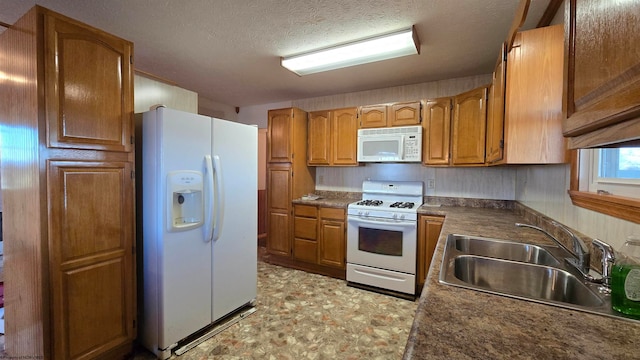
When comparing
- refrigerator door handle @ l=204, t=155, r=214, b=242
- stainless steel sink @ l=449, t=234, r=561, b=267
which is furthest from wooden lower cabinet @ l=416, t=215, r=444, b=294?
refrigerator door handle @ l=204, t=155, r=214, b=242

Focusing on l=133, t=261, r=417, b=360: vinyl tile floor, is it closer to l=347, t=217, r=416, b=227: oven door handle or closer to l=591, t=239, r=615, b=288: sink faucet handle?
l=347, t=217, r=416, b=227: oven door handle

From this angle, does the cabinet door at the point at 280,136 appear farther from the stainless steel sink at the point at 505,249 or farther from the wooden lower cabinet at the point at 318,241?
the stainless steel sink at the point at 505,249

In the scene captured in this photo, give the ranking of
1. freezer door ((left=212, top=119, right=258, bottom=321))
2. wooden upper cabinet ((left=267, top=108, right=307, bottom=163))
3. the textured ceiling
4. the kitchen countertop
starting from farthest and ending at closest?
1. wooden upper cabinet ((left=267, top=108, right=307, bottom=163))
2. freezer door ((left=212, top=119, right=258, bottom=321))
3. the textured ceiling
4. the kitchen countertop

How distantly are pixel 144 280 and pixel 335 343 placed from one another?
57.4 inches

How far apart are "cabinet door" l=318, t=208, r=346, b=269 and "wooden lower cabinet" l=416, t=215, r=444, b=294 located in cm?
84

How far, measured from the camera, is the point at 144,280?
1.88m

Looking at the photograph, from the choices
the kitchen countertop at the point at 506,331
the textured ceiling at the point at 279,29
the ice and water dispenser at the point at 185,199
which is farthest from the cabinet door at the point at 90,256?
the kitchen countertop at the point at 506,331

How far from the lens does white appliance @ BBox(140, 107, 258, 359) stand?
1.78 m

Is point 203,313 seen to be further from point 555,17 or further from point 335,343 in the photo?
point 555,17

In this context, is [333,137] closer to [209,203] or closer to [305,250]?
[305,250]

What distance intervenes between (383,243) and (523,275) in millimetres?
1672

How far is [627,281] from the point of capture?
29.4 inches

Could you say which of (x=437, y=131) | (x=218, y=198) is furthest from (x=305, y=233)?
(x=437, y=131)

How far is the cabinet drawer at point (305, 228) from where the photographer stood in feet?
10.9
